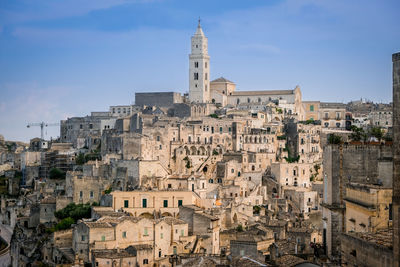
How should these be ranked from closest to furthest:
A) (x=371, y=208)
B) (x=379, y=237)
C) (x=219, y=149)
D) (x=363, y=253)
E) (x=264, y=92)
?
(x=363, y=253) < (x=379, y=237) < (x=371, y=208) < (x=219, y=149) < (x=264, y=92)

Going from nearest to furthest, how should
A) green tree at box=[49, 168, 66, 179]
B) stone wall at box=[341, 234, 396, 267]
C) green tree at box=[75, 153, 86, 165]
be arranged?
stone wall at box=[341, 234, 396, 267] < green tree at box=[49, 168, 66, 179] < green tree at box=[75, 153, 86, 165]

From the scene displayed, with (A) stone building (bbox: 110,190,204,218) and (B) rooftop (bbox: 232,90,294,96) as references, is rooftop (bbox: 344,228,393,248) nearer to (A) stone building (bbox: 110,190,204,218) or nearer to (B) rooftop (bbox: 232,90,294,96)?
(A) stone building (bbox: 110,190,204,218)

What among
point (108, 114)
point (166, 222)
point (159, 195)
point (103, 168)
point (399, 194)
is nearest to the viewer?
point (399, 194)

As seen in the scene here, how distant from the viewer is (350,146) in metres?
26.5

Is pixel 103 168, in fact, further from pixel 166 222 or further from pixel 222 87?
pixel 222 87

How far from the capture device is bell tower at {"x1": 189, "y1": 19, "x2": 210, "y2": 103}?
7981 centimetres

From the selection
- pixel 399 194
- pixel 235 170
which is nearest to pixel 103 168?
pixel 235 170

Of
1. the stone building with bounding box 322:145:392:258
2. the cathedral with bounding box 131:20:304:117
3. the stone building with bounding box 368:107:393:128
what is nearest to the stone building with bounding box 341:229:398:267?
the stone building with bounding box 322:145:392:258

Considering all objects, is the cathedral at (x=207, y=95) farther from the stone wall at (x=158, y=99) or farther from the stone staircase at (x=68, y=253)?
the stone staircase at (x=68, y=253)

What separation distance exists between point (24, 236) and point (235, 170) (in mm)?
19514

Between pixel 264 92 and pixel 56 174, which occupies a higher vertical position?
pixel 264 92

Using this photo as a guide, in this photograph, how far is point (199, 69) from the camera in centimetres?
8025

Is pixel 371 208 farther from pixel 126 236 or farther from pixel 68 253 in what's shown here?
pixel 68 253

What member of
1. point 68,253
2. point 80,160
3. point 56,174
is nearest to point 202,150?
point 80,160
